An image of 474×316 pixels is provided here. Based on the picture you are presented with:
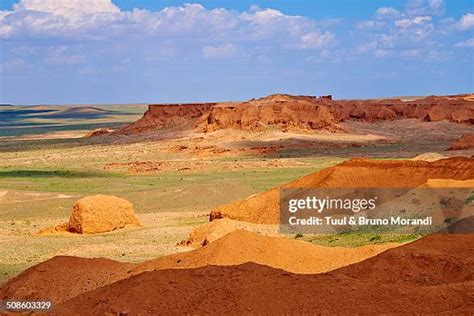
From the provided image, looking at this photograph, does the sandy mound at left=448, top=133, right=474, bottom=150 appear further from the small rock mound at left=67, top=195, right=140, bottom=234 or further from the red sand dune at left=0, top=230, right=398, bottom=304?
the red sand dune at left=0, top=230, right=398, bottom=304

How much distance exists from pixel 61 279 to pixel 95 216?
1333 centimetres

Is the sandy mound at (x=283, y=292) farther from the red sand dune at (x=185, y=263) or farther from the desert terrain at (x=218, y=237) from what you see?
the red sand dune at (x=185, y=263)

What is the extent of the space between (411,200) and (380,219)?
1049 mm

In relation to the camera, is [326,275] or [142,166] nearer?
Result: [326,275]

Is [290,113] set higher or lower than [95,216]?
higher

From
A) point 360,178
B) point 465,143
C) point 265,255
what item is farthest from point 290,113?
point 265,255

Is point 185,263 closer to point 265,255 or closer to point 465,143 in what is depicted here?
point 265,255

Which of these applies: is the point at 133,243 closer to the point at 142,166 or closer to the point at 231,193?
the point at 231,193

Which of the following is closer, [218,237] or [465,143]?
[218,237]

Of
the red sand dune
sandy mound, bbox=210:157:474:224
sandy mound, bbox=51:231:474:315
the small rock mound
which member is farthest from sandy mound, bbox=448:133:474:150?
A: sandy mound, bbox=51:231:474:315

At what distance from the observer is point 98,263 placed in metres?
17.2

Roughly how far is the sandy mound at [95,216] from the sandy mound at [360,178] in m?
3.39

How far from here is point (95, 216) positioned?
29219 millimetres

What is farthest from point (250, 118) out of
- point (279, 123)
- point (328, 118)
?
point (328, 118)
